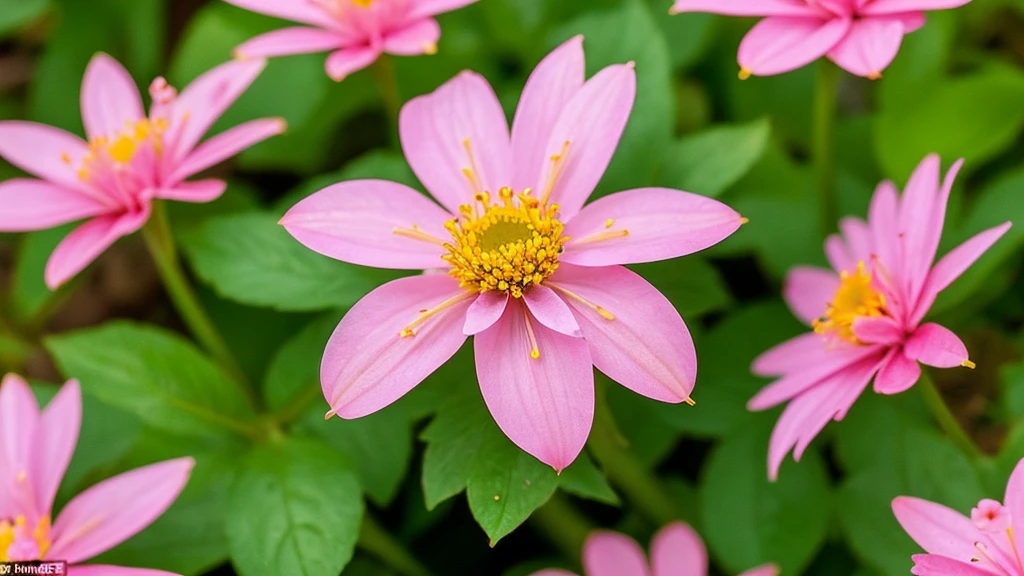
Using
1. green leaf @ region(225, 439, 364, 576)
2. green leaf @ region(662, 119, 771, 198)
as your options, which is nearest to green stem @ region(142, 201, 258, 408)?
green leaf @ region(225, 439, 364, 576)

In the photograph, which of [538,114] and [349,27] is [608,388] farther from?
[349,27]

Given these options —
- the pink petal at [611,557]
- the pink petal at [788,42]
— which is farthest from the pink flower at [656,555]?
the pink petal at [788,42]

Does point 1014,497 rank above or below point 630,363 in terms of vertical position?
below

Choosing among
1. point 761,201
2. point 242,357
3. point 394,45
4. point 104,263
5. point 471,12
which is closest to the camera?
point 394,45

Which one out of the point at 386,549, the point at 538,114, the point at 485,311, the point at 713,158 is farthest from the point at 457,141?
the point at 386,549

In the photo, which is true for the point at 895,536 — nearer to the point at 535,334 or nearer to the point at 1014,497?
the point at 1014,497

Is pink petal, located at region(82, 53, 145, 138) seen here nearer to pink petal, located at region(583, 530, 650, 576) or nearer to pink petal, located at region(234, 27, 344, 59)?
pink petal, located at region(234, 27, 344, 59)

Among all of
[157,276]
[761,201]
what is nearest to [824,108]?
[761,201]
